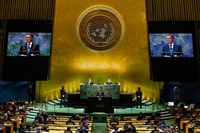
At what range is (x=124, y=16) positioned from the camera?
22.0 metres

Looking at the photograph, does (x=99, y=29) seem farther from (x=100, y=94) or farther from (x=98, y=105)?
(x=98, y=105)

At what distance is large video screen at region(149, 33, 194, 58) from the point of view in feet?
65.6

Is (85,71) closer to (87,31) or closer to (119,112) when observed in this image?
(87,31)

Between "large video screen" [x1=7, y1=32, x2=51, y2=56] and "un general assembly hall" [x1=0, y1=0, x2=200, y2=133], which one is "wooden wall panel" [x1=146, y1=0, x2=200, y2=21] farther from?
"large video screen" [x1=7, y1=32, x2=51, y2=56]

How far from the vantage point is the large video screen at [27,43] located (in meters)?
20.2

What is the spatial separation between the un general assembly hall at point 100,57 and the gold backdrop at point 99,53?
7 cm

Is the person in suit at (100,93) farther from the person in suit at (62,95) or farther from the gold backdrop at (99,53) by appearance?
the gold backdrop at (99,53)

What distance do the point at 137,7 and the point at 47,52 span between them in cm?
703

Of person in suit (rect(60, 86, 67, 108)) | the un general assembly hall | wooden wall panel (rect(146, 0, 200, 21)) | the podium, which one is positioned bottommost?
the podium

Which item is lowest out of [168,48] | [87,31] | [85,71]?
[85,71]

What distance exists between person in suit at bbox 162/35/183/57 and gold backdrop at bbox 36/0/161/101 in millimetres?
1947

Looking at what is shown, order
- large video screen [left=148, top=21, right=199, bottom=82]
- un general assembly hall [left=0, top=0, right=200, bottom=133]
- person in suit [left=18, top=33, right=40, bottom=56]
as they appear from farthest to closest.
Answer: person in suit [left=18, top=33, right=40, bottom=56] → large video screen [left=148, top=21, right=199, bottom=82] → un general assembly hall [left=0, top=0, right=200, bottom=133]

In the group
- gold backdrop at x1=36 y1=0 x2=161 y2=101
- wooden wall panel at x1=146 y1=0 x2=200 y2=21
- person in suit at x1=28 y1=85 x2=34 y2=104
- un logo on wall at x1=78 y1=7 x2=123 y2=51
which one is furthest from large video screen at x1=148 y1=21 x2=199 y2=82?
person in suit at x1=28 y1=85 x2=34 y2=104

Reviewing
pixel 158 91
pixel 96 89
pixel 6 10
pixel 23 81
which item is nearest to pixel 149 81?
pixel 158 91
